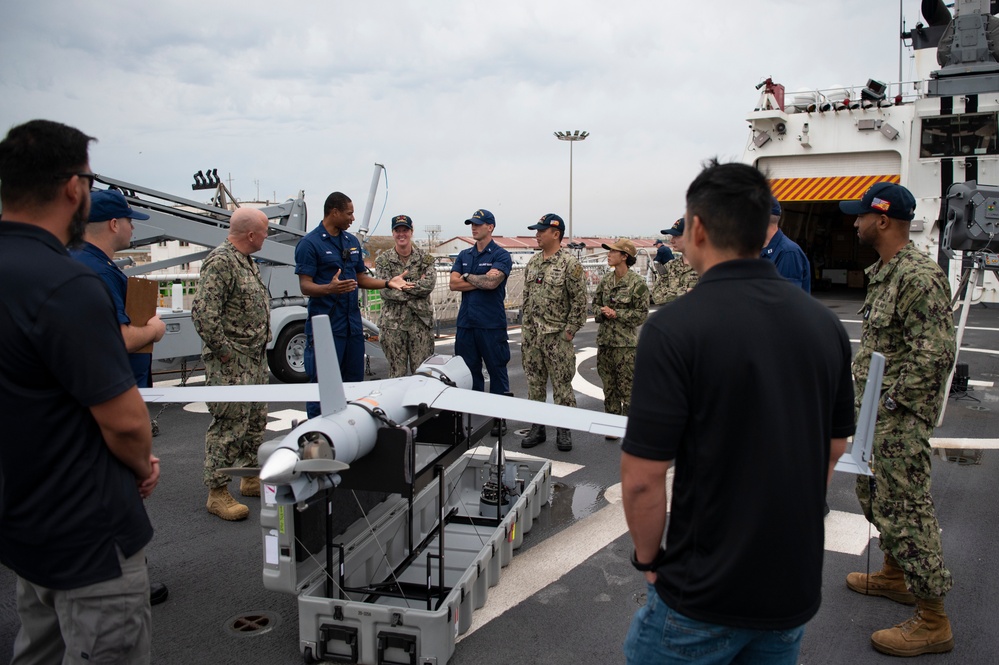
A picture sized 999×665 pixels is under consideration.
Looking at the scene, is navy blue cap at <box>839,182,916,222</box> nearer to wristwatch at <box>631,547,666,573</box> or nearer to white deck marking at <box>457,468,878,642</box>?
white deck marking at <box>457,468,878,642</box>

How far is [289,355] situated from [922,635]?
7302 mm

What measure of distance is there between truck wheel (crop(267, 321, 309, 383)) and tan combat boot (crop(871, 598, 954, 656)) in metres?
6.99

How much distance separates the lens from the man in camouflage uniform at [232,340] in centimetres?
473

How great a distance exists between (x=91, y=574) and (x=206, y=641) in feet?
5.74

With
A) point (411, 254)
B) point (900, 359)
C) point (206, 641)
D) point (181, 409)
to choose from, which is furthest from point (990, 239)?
point (181, 409)

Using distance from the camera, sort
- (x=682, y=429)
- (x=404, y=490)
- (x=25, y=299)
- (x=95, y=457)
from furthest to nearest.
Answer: (x=404, y=490) → (x=95, y=457) → (x=25, y=299) → (x=682, y=429)

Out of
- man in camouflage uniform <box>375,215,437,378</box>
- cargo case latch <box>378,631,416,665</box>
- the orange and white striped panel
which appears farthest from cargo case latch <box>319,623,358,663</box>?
the orange and white striped panel

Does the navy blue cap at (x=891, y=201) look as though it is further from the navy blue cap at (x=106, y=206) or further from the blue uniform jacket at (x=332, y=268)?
the blue uniform jacket at (x=332, y=268)

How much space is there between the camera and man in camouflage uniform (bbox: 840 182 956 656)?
128 inches

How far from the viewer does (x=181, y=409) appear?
7.74 meters

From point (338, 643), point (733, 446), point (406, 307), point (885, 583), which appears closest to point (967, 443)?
point (885, 583)

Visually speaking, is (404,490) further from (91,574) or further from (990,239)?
(990,239)

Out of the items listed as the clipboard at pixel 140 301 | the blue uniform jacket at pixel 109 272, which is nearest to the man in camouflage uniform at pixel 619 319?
the clipboard at pixel 140 301

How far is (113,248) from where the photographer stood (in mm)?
3588
